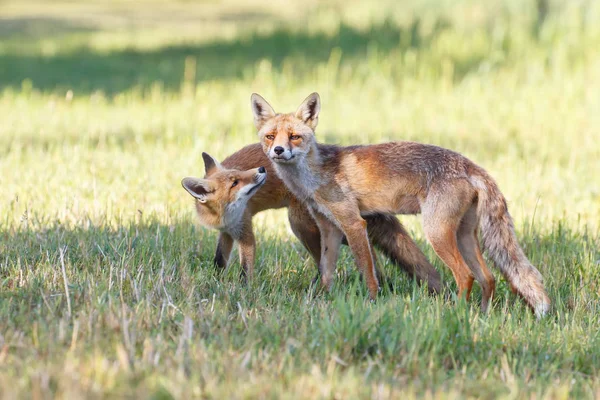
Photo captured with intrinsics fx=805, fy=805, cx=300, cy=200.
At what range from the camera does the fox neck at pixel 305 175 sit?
6.15 m

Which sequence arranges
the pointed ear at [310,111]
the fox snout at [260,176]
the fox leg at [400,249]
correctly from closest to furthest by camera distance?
1. the fox leg at [400,249]
2. the fox snout at [260,176]
3. the pointed ear at [310,111]

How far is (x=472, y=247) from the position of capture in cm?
589

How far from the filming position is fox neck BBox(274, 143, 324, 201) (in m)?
6.15

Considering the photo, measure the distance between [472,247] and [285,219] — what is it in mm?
2488

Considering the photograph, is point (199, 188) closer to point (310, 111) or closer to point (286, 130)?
point (286, 130)

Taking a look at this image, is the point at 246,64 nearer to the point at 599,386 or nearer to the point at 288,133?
the point at 288,133

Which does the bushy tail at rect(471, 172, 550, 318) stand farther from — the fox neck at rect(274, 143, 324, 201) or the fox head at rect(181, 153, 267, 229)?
the fox head at rect(181, 153, 267, 229)

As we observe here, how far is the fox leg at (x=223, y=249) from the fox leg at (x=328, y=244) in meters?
0.72

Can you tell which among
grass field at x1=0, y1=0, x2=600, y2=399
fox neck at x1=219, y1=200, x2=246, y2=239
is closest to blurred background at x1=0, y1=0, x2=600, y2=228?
grass field at x1=0, y1=0, x2=600, y2=399

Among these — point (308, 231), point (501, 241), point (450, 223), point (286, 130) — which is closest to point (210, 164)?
point (286, 130)

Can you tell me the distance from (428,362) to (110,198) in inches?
169

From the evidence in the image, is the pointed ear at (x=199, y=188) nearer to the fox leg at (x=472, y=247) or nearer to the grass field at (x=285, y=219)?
the grass field at (x=285, y=219)

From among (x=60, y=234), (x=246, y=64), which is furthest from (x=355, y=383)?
(x=246, y=64)

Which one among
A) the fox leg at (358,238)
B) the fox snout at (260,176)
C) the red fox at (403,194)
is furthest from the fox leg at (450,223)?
the fox snout at (260,176)
